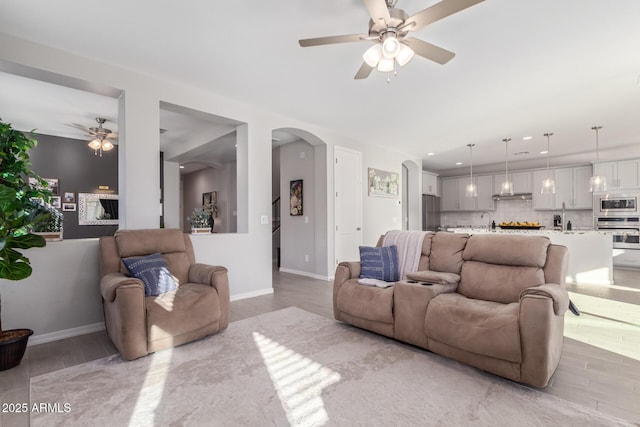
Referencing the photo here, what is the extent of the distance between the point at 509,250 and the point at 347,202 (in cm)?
338

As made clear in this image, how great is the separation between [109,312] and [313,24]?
9.45 feet

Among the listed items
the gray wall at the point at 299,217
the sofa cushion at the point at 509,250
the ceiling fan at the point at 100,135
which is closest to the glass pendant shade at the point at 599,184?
the sofa cushion at the point at 509,250

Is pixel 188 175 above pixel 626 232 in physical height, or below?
above

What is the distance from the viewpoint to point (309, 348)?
2.56m

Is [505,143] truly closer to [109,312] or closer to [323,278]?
[323,278]

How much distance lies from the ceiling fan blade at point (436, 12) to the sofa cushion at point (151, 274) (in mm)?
2746

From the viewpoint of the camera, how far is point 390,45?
215 centimetres

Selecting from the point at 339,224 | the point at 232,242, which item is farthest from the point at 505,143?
the point at 232,242

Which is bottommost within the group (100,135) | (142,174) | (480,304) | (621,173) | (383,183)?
(480,304)

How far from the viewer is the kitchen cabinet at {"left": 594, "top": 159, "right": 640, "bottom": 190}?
682 cm

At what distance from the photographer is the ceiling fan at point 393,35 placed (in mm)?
1909

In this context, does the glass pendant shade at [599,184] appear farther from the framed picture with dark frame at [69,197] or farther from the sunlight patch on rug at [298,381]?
the framed picture with dark frame at [69,197]

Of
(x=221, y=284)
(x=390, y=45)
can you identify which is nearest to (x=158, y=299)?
(x=221, y=284)

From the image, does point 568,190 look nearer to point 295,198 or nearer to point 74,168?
point 295,198
